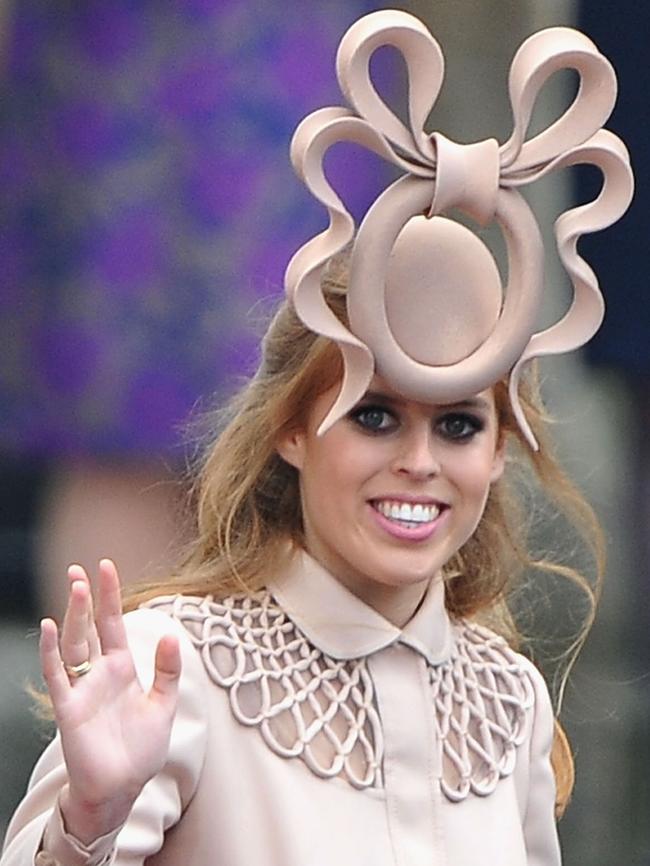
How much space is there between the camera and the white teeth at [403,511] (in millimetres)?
3814

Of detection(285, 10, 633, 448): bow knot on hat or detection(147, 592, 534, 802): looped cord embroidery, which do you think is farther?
detection(147, 592, 534, 802): looped cord embroidery

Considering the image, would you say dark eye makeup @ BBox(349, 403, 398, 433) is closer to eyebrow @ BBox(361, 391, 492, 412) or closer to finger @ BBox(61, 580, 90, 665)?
eyebrow @ BBox(361, 391, 492, 412)

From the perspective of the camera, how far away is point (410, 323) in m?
3.78

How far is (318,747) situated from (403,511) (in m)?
0.31

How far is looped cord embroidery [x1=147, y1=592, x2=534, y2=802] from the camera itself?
383cm

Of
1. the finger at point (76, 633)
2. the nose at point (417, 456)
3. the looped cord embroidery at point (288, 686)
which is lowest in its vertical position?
the looped cord embroidery at point (288, 686)

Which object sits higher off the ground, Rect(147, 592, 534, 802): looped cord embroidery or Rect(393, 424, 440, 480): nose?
Rect(393, 424, 440, 480): nose

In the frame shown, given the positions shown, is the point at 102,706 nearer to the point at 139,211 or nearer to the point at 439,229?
the point at 439,229

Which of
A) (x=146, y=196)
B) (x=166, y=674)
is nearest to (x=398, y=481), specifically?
(x=166, y=674)

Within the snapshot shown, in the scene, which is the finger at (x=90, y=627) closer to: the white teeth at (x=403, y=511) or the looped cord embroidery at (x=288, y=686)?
the looped cord embroidery at (x=288, y=686)

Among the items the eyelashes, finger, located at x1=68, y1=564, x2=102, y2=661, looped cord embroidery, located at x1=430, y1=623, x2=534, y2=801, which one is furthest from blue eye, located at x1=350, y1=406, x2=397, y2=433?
finger, located at x1=68, y1=564, x2=102, y2=661

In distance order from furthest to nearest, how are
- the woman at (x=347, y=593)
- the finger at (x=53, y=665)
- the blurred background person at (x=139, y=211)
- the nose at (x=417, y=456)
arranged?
1. the blurred background person at (x=139, y=211)
2. the nose at (x=417, y=456)
3. the woman at (x=347, y=593)
4. the finger at (x=53, y=665)

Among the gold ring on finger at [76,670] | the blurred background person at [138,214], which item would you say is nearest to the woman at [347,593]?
the gold ring on finger at [76,670]

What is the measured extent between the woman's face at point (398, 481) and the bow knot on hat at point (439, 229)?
7 centimetres
